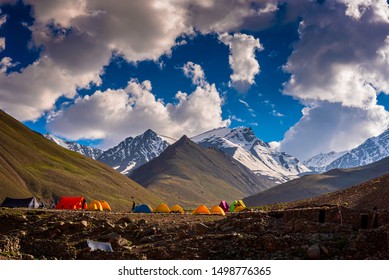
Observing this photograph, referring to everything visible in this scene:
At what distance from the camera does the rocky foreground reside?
81.3 ft

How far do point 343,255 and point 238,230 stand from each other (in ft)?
31.5

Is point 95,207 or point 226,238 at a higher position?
point 95,207

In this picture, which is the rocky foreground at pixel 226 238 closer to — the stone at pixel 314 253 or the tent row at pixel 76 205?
the stone at pixel 314 253

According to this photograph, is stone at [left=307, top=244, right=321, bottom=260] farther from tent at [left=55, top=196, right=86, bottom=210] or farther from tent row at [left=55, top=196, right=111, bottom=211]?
tent at [left=55, top=196, right=86, bottom=210]

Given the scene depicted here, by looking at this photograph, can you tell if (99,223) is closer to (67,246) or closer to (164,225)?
(164,225)

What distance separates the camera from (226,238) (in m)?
29.3

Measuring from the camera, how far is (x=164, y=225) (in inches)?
1511

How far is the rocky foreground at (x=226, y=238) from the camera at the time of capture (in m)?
24.8

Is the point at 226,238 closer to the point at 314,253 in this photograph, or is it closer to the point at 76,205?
the point at 314,253

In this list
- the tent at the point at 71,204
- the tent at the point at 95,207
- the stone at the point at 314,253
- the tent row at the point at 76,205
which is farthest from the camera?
the tent at the point at 71,204

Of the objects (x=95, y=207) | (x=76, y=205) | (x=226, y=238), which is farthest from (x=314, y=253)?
(x=76, y=205)

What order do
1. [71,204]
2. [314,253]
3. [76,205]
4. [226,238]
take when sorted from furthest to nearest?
[76,205]
[71,204]
[226,238]
[314,253]

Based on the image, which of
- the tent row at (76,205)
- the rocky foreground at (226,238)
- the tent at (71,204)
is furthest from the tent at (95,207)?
the rocky foreground at (226,238)
